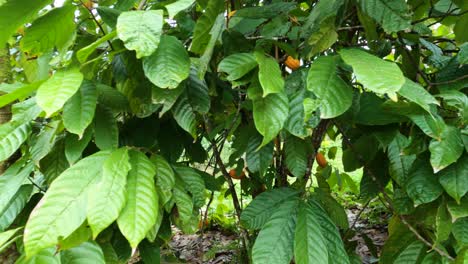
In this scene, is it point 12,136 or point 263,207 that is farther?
point 263,207

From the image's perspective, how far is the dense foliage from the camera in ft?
1.85

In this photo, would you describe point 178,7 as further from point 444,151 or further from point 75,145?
point 444,151

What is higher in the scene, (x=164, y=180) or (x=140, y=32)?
(x=140, y=32)

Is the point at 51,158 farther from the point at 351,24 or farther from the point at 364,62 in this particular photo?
the point at 351,24

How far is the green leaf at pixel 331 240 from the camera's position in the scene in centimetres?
75

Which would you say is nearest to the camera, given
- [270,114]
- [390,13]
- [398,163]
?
[270,114]

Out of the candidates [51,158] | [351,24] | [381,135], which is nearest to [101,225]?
[51,158]

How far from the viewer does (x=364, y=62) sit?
0.60 metres

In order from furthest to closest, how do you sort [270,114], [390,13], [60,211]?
[390,13] → [270,114] → [60,211]

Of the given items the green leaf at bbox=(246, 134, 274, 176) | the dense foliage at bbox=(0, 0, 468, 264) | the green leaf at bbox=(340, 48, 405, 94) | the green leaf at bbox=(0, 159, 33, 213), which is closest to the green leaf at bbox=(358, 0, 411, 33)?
the dense foliage at bbox=(0, 0, 468, 264)

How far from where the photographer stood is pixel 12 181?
0.70 m

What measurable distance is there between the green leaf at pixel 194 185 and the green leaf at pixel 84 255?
22cm

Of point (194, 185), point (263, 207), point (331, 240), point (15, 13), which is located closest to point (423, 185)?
point (331, 240)

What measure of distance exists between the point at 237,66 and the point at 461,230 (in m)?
0.49
